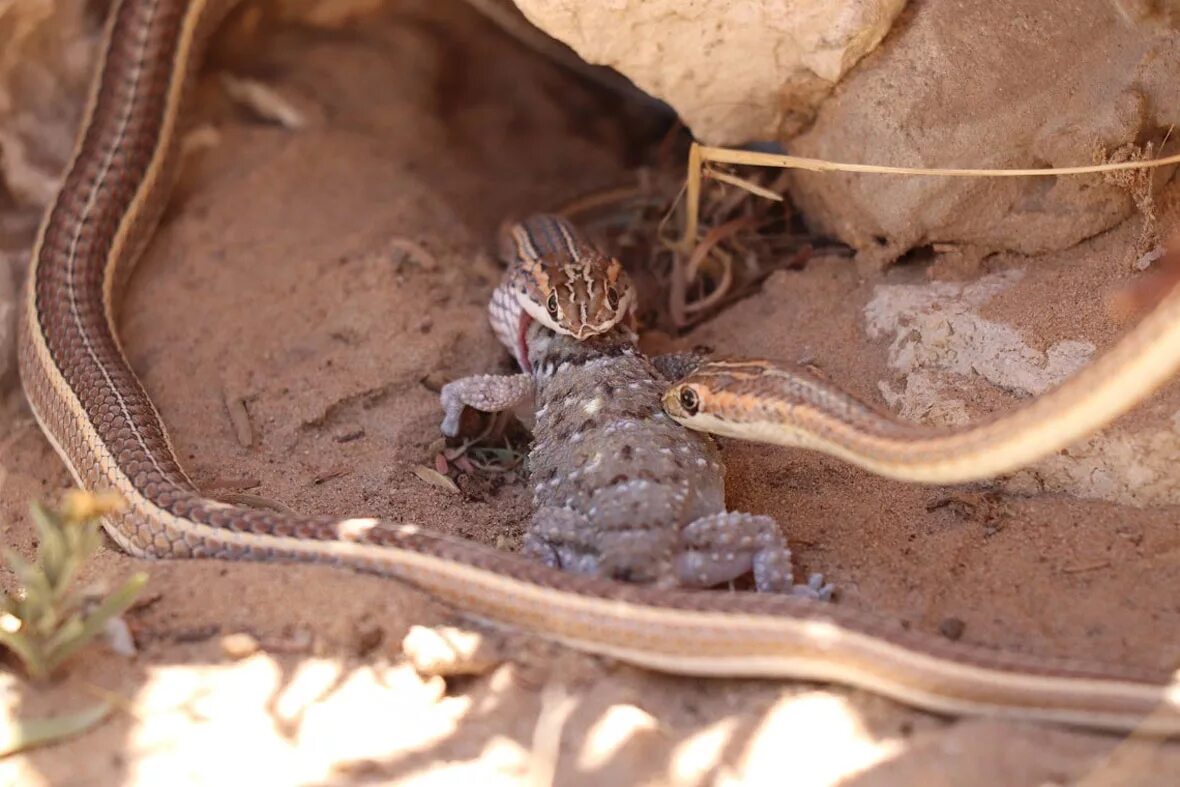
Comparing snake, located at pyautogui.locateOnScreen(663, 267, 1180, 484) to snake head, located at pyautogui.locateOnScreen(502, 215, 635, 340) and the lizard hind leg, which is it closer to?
the lizard hind leg

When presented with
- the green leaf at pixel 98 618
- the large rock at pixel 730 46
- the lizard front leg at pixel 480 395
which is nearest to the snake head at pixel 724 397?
the lizard front leg at pixel 480 395

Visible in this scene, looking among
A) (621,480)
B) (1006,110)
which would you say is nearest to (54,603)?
(621,480)

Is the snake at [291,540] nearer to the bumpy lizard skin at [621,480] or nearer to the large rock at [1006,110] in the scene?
the bumpy lizard skin at [621,480]

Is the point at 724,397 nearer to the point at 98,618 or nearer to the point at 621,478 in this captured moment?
the point at 621,478

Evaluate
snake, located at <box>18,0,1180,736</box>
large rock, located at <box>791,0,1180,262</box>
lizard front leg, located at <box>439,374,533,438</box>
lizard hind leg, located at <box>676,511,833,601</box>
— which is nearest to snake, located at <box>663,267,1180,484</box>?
snake, located at <box>18,0,1180,736</box>

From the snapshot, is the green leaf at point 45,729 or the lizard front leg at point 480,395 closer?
the green leaf at point 45,729

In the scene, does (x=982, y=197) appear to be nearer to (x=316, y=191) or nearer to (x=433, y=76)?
(x=316, y=191)

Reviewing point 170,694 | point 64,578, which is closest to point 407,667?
point 170,694
